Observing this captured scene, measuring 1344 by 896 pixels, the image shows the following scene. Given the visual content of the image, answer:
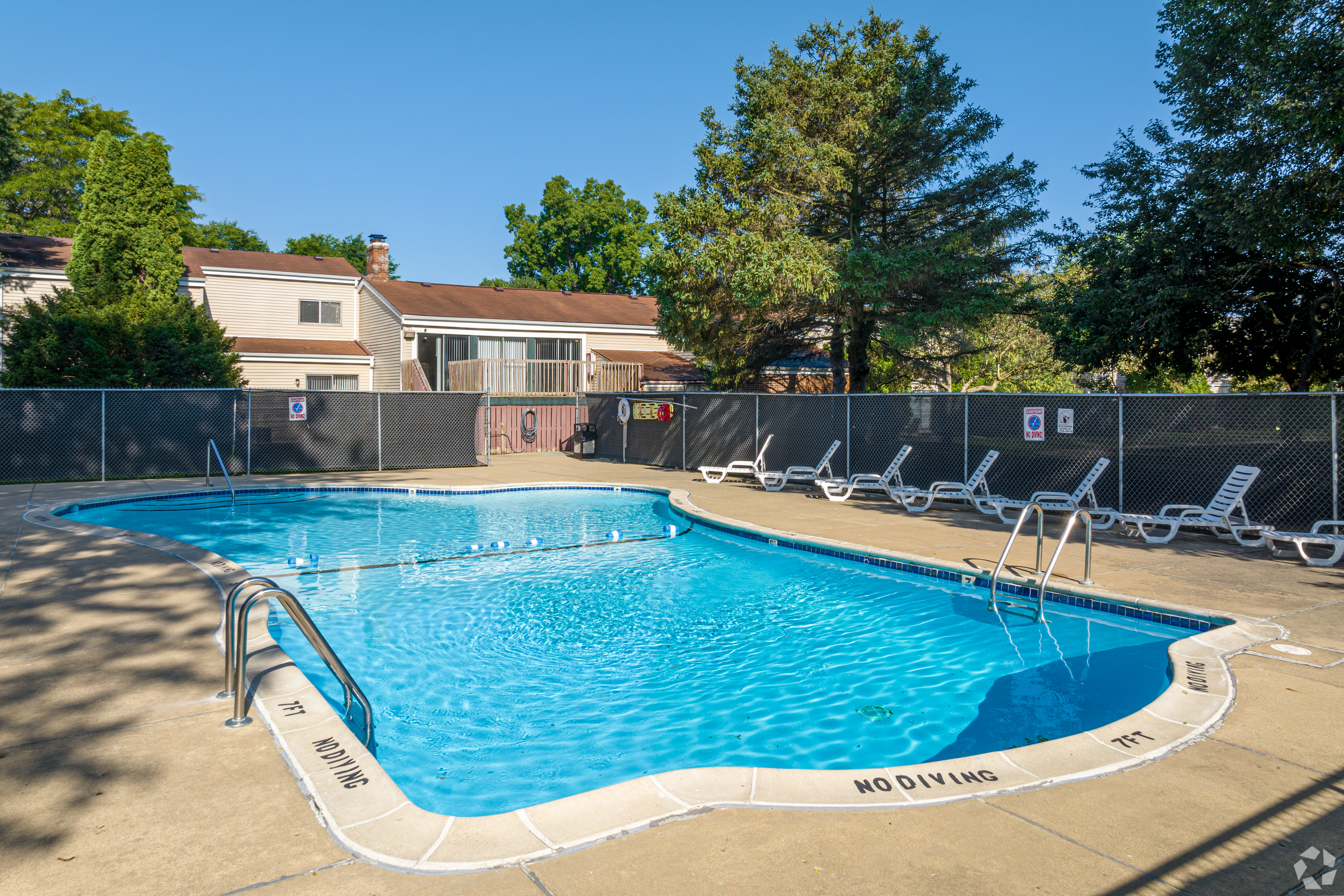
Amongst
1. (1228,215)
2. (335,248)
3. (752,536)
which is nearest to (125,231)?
(752,536)

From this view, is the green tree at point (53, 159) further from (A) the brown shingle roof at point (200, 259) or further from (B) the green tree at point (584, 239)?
(B) the green tree at point (584, 239)

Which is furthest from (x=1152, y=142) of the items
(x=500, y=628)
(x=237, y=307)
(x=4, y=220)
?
(x=4, y=220)

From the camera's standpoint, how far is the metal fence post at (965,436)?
44.5ft

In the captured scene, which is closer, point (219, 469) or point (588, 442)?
point (219, 469)

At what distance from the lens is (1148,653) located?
6.28 meters

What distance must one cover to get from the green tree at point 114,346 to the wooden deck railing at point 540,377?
6.80 m

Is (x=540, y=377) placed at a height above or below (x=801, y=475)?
above

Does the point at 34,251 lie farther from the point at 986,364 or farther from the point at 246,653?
the point at 986,364

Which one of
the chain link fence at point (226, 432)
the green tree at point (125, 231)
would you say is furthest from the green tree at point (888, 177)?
the green tree at point (125, 231)

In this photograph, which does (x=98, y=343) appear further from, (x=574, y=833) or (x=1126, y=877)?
(x=1126, y=877)

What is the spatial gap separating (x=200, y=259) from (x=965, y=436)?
25.5 m

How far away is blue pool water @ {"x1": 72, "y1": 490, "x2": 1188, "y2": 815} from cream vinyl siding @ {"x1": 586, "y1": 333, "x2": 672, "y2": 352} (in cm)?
1936

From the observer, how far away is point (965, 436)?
13609mm

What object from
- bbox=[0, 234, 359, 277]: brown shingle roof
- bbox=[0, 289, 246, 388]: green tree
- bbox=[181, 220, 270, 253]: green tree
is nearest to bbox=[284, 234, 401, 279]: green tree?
bbox=[181, 220, 270, 253]: green tree
